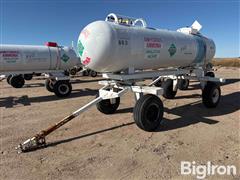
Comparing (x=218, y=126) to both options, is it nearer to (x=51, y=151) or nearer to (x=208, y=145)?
(x=208, y=145)

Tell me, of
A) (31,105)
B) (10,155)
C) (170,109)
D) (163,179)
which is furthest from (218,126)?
(31,105)

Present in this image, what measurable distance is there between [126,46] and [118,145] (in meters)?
2.34

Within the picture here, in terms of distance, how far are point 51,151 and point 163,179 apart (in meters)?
2.21

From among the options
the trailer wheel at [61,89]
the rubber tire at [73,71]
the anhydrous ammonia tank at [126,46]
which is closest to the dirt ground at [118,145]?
the anhydrous ammonia tank at [126,46]

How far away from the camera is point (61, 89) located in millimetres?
10234

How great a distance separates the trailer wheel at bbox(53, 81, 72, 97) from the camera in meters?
10.1

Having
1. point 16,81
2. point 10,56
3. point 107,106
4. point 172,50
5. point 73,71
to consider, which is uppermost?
point 10,56

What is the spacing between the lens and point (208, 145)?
457cm

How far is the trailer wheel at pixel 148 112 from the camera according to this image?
5.16 meters

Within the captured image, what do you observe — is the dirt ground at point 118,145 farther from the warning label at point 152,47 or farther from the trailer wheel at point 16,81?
the trailer wheel at point 16,81

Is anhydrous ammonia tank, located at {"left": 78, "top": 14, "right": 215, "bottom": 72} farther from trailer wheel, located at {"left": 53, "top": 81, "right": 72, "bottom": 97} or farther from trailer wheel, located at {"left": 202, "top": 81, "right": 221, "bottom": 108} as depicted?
trailer wheel, located at {"left": 53, "top": 81, "right": 72, "bottom": 97}

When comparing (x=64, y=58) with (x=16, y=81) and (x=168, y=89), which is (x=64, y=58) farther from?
(x=168, y=89)

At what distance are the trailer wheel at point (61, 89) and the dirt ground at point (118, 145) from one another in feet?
8.89

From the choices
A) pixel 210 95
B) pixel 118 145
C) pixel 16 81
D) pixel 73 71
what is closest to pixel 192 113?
pixel 210 95
